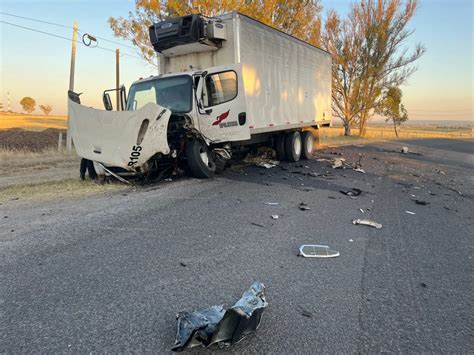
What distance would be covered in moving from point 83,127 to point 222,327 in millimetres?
6570

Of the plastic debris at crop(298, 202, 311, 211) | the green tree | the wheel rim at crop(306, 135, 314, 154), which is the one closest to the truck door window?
the plastic debris at crop(298, 202, 311, 211)

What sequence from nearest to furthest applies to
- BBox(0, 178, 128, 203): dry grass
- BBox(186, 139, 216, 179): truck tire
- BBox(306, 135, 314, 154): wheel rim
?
BBox(0, 178, 128, 203): dry grass
BBox(186, 139, 216, 179): truck tire
BBox(306, 135, 314, 154): wheel rim

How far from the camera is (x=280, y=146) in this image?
12.4 metres

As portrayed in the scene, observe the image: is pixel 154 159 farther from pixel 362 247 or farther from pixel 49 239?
pixel 362 247

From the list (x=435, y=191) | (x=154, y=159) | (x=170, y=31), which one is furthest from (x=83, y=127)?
(x=435, y=191)

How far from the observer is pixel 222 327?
2.24 metres

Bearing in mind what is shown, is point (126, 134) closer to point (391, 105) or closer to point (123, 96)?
point (123, 96)

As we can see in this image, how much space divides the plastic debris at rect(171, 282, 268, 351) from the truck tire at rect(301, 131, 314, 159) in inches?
448

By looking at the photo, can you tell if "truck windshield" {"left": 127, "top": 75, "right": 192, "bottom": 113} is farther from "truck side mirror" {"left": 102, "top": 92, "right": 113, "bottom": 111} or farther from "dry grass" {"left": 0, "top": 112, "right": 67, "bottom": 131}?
"dry grass" {"left": 0, "top": 112, "right": 67, "bottom": 131}

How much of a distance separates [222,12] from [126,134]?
39.8 feet

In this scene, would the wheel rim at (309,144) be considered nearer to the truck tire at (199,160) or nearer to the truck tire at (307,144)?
the truck tire at (307,144)

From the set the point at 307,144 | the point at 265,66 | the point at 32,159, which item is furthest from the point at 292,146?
the point at 32,159

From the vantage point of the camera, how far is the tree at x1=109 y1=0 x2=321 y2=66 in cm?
1675

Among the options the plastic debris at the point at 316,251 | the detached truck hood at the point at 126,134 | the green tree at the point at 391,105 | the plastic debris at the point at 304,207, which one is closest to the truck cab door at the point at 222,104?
the detached truck hood at the point at 126,134
